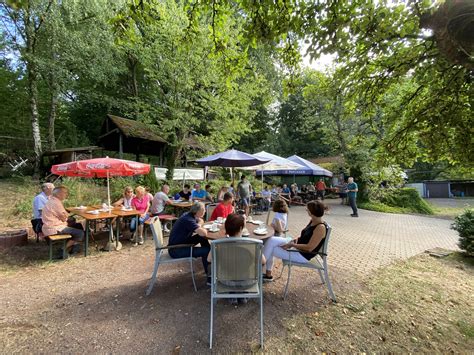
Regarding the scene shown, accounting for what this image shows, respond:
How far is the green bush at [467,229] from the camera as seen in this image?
5312 mm

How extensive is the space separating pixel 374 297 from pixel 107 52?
54.4 ft

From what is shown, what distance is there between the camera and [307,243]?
3.43 metres

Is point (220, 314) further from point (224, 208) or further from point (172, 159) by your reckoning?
point (172, 159)

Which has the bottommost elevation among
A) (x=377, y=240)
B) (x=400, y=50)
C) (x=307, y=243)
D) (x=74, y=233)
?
(x=377, y=240)

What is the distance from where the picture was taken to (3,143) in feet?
50.4

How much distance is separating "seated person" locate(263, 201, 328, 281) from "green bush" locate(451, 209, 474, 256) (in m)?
4.52

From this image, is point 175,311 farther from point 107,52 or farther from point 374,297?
point 107,52

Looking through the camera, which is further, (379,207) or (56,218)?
(379,207)

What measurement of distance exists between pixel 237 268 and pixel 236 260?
0.11 m

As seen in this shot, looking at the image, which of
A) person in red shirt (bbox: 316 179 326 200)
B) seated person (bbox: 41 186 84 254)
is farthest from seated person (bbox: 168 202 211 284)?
person in red shirt (bbox: 316 179 326 200)

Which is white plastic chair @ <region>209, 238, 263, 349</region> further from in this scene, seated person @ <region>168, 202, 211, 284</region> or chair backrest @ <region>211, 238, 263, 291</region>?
seated person @ <region>168, 202, 211, 284</region>

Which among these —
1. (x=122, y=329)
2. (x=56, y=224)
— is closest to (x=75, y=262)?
(x=56, y=224)

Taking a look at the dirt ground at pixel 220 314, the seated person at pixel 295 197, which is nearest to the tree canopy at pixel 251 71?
the dirt ground at pixel 220 314

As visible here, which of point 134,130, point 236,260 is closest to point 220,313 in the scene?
point 236,260
